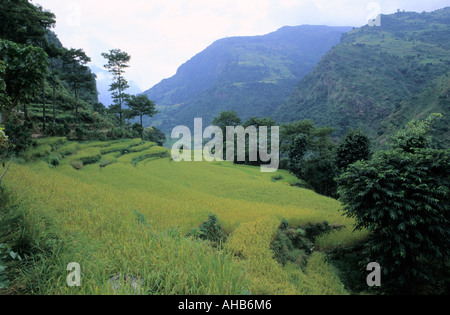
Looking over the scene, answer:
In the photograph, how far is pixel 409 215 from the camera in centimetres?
415

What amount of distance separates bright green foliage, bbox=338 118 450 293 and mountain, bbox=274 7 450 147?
4562 cm

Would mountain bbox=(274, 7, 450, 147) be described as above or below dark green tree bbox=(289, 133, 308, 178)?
above

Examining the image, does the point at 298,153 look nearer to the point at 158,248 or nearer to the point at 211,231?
the point at 211,231

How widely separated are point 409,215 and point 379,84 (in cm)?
8407

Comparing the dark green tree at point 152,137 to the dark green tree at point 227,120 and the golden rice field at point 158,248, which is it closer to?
the dark green tree at point 227,120

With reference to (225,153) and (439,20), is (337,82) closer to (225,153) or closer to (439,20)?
(225,153)

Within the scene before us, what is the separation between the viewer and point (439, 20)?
111 m

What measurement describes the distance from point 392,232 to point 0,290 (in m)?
6.22

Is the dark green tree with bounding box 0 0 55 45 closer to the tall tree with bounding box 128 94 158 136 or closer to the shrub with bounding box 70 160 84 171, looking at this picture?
the shrub with bounding box 70 160 84 171

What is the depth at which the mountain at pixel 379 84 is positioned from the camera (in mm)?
46344

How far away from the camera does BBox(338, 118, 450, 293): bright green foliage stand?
4.10 m

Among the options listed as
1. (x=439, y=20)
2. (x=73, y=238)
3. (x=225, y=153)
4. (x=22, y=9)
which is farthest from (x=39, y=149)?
(x=439, y=20)

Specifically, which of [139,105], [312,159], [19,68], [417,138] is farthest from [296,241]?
[139,105]

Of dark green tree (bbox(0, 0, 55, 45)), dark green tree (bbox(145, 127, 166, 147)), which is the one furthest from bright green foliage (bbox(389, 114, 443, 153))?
dark green tree (bbox(145, 127, 166, 147))
